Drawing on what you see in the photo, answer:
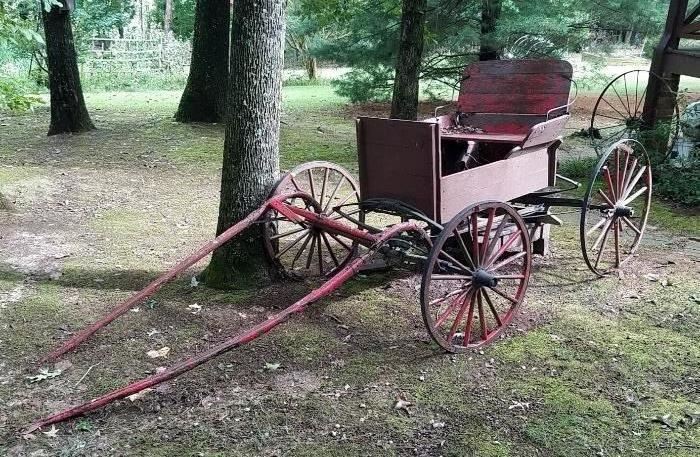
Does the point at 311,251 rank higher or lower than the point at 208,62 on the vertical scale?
lower

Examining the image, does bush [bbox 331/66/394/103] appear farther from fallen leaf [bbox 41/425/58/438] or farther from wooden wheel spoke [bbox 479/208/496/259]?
fallen leaf [bbox 41/425/58/438]

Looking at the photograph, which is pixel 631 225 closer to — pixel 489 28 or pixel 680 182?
pixel 680 182

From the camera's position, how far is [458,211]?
4090 millimetres

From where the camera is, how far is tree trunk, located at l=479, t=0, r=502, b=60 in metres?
10.8

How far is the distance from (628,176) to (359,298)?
8.12 feet

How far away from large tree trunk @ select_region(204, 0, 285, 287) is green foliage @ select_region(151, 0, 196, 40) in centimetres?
2119

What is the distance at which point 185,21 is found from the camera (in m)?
24.7

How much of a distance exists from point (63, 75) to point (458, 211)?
8.38 meters

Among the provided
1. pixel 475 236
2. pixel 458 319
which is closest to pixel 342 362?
pixel 458 319

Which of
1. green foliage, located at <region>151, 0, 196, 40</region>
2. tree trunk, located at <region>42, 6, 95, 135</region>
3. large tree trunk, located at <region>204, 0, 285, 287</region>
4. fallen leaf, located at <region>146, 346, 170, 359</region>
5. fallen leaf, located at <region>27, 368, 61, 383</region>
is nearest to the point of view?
fallen leaf, located at <region>27, 368, 61, 383</region>

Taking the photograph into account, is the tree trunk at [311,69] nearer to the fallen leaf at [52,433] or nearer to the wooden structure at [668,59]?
the wooden structure at [668,59]

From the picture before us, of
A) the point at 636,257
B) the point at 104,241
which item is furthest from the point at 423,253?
the point at 104,241

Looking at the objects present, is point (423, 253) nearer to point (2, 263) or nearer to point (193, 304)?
point (193, 304)

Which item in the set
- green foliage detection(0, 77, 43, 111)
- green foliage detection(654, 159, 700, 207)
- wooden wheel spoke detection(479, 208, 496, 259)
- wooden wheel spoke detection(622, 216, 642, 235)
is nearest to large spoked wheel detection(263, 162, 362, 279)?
wooden wheel spoke detection(479, 208, 496, 259)
